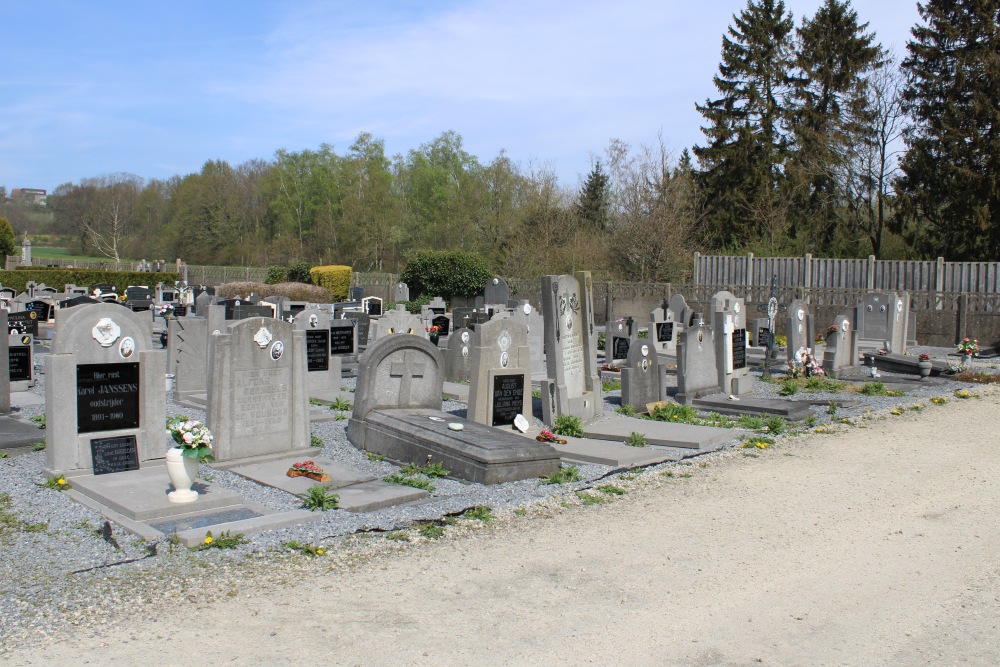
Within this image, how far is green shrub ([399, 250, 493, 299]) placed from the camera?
35344 mm

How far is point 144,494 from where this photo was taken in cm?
773

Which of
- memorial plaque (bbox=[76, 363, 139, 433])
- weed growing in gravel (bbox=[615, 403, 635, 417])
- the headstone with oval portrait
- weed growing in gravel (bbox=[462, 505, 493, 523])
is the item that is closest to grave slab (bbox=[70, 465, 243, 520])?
memorial plaque (bbox=[76, 363, 139, 433])

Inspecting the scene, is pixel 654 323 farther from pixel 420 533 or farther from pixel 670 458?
pixel 420 533

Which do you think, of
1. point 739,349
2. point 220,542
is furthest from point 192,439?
point 739,349

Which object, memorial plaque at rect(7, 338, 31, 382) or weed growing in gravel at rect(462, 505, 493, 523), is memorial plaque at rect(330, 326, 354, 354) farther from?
weed growing in gravel at rect(462, 505, 493, 523)

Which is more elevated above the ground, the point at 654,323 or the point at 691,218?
the point at 691,218

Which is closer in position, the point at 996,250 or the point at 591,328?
the point at 591,328

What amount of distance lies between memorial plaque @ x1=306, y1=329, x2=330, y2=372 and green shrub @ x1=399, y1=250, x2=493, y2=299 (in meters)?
20.6

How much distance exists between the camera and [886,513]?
8164mm

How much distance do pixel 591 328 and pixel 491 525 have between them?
18.2 ft

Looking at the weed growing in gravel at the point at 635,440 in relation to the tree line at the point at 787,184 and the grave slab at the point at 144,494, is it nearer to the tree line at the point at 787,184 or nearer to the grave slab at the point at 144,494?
the grave slab at the point at 144,494

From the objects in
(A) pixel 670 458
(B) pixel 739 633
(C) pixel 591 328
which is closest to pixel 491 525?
(B) pixel 739 633

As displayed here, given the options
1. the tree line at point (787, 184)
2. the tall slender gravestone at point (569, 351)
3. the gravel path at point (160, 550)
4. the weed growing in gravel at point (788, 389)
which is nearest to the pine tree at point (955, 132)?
the tree line at point (787, 184)

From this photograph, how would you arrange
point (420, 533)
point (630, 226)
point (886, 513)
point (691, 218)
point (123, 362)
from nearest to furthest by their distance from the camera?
point (420, 533) < point (886, 513) < point (123, 362) < point (630, 226) < point (691, 218)
